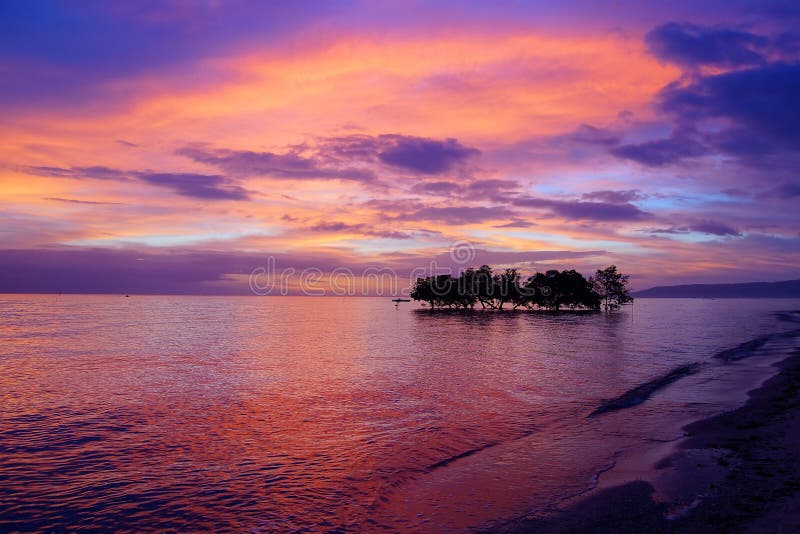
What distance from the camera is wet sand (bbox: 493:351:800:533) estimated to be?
31.1 ft

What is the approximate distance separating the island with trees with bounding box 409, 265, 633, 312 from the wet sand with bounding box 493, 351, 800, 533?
550 ft

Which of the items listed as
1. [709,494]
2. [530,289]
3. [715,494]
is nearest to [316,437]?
[709,494]

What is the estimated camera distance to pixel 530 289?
188 meters

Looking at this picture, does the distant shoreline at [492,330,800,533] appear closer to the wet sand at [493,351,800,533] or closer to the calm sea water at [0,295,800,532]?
the wet sand at [493,351,800,533]

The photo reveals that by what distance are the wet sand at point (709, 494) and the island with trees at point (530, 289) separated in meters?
168

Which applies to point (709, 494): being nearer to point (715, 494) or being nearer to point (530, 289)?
point (715, 494)

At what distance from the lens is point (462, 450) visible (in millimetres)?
16250

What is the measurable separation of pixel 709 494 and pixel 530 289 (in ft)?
596

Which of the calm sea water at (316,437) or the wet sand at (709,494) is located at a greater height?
the wet sand at (709,494)

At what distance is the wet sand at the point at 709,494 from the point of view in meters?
9.49

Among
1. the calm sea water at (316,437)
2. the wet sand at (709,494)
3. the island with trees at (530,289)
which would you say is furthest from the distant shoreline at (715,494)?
the island with trees at (530,289)

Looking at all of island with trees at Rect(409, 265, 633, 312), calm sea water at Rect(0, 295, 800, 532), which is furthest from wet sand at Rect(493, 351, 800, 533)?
island with trees at Rect(409, 265, 633, 312)

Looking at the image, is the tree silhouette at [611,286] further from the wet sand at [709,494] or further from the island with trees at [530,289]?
the wet sand at [709,494]

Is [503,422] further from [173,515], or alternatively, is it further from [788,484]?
[173,515]
